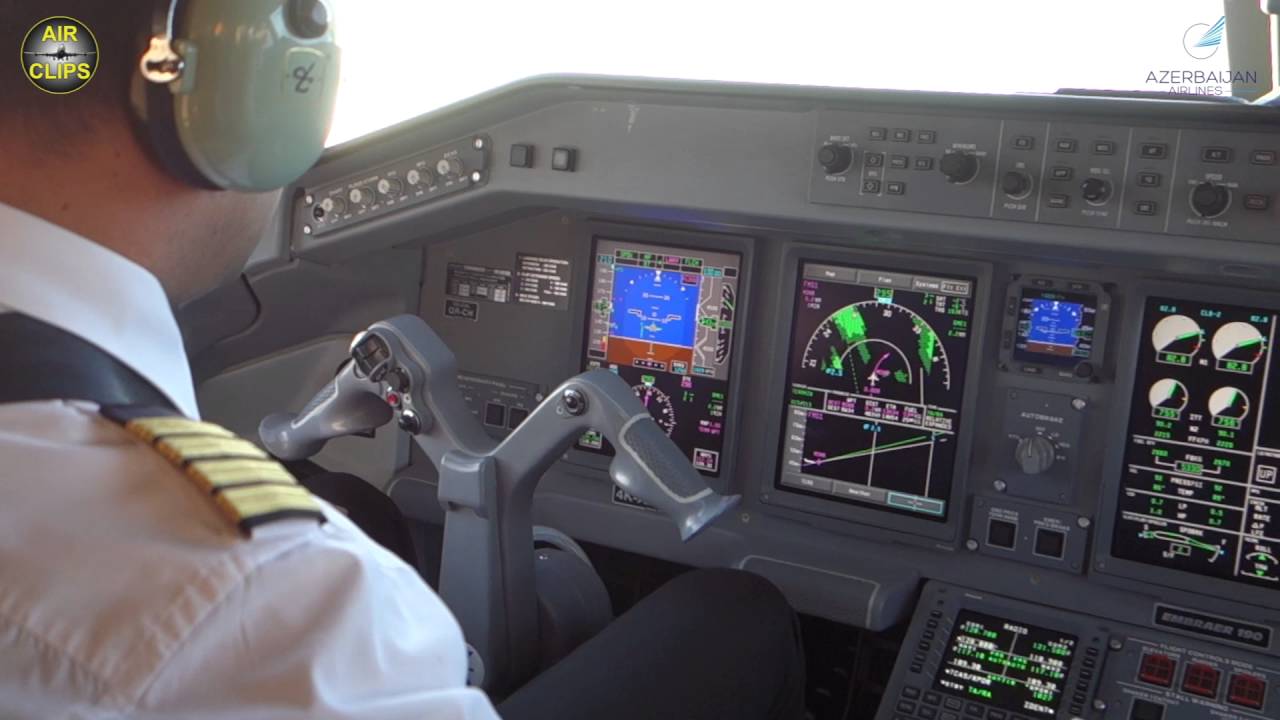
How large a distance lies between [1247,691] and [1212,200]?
0.77 meters

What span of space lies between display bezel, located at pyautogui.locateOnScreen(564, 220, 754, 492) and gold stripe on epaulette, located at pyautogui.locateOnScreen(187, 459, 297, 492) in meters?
1.57

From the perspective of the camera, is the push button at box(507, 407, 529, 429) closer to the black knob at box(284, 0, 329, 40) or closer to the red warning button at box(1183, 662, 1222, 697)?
the red warning button at box(1183, 662, 1222, 697)

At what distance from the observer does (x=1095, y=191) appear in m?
1.74

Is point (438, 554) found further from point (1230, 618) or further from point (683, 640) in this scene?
point (1230, 618)

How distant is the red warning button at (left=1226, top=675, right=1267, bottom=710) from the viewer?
190 centimetres

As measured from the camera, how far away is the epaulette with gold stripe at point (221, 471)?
2.28 ft

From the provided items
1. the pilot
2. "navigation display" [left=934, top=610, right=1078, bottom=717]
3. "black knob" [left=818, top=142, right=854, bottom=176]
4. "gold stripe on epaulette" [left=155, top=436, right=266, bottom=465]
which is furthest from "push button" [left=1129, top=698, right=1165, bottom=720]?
"gold stripe on epaulette" [left=155, top=436, right=266, bottom=465]

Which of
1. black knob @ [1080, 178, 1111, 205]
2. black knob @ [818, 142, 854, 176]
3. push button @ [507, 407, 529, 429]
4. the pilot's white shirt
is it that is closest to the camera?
the pilot's white shirt

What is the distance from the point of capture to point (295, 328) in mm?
2566

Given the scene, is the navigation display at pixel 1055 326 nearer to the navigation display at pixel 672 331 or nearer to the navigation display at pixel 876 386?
the navigation display at pixel 876 386

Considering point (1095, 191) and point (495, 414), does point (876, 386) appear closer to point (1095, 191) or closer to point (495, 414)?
point (1095, 191)

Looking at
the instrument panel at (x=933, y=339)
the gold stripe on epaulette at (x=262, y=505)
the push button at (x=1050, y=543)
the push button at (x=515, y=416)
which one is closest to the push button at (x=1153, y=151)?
the instrument panel at (x=933, y=339)

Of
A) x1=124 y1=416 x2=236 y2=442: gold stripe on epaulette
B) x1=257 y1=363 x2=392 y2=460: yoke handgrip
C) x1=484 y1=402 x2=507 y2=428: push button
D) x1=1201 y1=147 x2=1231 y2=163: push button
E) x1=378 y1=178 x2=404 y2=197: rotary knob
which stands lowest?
x1=484 y1=402 x2=507 y2=428: push button

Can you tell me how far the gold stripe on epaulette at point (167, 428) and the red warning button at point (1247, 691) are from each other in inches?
65.8
